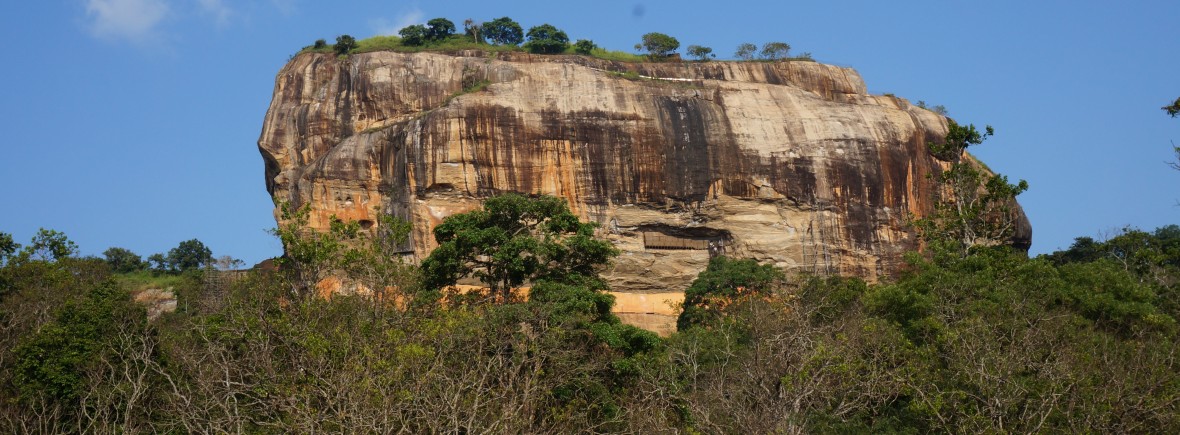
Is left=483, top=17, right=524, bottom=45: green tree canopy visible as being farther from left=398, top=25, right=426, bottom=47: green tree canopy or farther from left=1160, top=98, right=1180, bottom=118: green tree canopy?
left=1160, top=98, right=1180, bottom=118: green tree canopy

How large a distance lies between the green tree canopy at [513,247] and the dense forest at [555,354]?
0.05m

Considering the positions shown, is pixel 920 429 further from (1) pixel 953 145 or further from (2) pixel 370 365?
(1) pixel 953 145

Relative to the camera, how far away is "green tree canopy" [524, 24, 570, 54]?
Answer: 155 ft

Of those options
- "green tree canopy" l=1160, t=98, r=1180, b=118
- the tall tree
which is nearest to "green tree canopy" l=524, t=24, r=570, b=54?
the tall tree

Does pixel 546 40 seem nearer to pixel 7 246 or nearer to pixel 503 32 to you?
pixel 503 32

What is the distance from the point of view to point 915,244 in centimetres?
4062

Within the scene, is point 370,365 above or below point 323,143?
below

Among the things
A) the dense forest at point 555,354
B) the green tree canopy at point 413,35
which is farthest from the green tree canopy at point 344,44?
the dense forest at point 555,354

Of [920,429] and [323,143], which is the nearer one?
[920,429]

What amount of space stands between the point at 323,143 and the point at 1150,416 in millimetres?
30853

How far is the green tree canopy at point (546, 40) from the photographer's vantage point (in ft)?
155

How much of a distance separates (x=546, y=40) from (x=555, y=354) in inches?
1072

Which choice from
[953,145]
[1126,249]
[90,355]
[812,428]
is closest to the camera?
[812,428]

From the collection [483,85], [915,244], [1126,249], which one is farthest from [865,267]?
[483,85]
